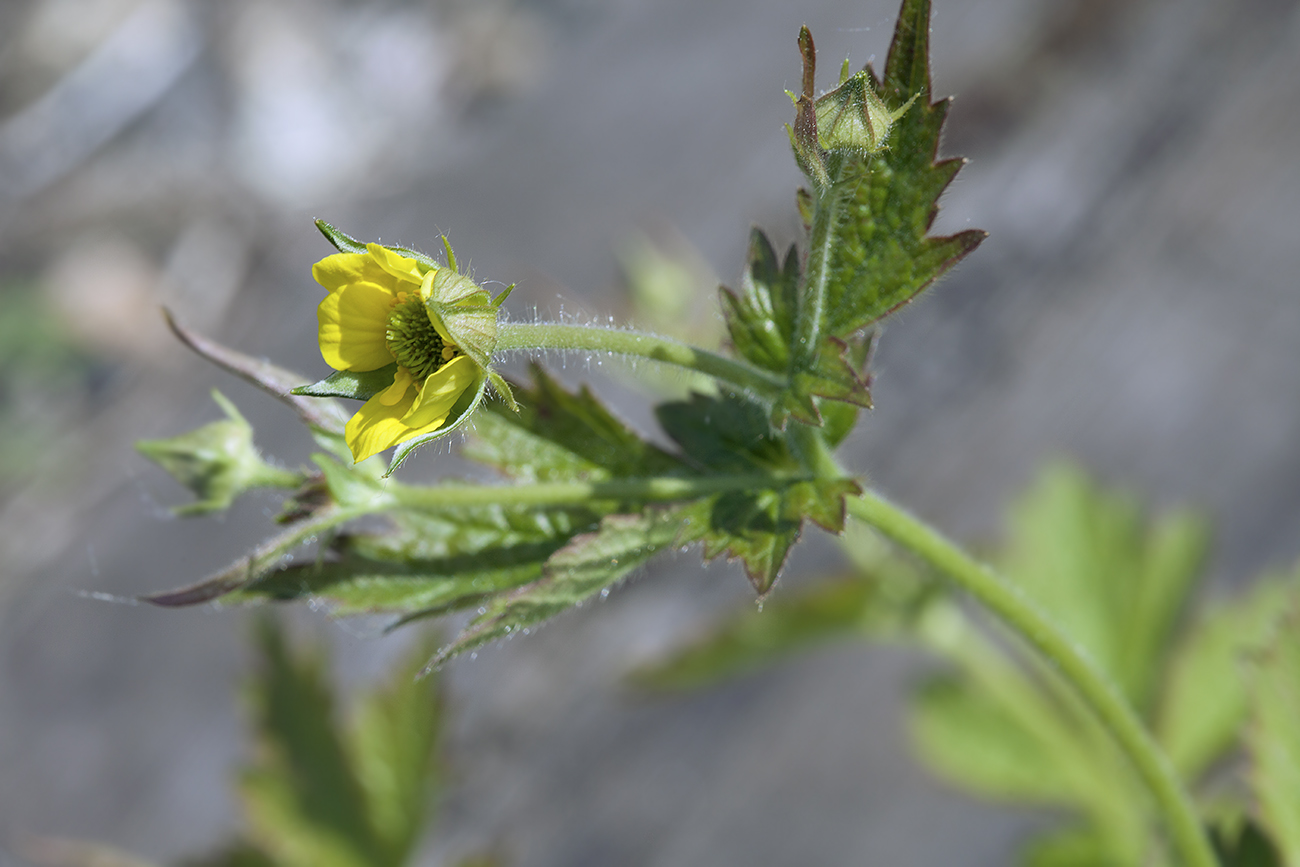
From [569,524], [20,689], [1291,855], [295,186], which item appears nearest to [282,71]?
[295,186]

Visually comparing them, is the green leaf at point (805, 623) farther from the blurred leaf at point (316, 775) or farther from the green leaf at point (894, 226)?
the green leaf at point (894, 226)

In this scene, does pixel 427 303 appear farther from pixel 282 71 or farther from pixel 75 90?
pixel 75 90

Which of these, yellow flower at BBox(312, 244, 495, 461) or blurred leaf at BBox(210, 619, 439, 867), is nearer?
yellow flower at BBox(312, 244, 495, 461)

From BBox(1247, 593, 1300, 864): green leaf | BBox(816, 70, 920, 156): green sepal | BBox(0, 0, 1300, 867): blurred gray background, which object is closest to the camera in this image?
BBox(816, 70, 920, 156): green sepal

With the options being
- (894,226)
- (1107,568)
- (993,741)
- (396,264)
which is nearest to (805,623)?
(993,741)

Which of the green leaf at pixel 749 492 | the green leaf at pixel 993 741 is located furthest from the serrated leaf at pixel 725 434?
the green leaf at pixel 993 741

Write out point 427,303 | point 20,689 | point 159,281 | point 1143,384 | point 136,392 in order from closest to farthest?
point 427,303 < point 1143,384 < point 20,689 < point 136,392 < point 159,281

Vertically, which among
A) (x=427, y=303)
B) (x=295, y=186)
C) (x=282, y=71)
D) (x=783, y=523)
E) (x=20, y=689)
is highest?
(x=282, y=71)

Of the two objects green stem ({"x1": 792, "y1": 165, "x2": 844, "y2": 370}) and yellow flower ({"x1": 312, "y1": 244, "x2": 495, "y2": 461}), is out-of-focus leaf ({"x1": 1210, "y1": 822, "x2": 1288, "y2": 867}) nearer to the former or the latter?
green stem ({"x1": 792, "y1": 165, "x2": 844, "y2": 370})

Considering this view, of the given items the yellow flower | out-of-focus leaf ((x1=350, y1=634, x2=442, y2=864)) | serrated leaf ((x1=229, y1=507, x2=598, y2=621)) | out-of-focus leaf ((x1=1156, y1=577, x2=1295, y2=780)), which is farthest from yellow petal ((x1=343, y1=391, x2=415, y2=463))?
out-of-focus leaf ((x1=1156, y1=577, x2=1295, y2=780))
